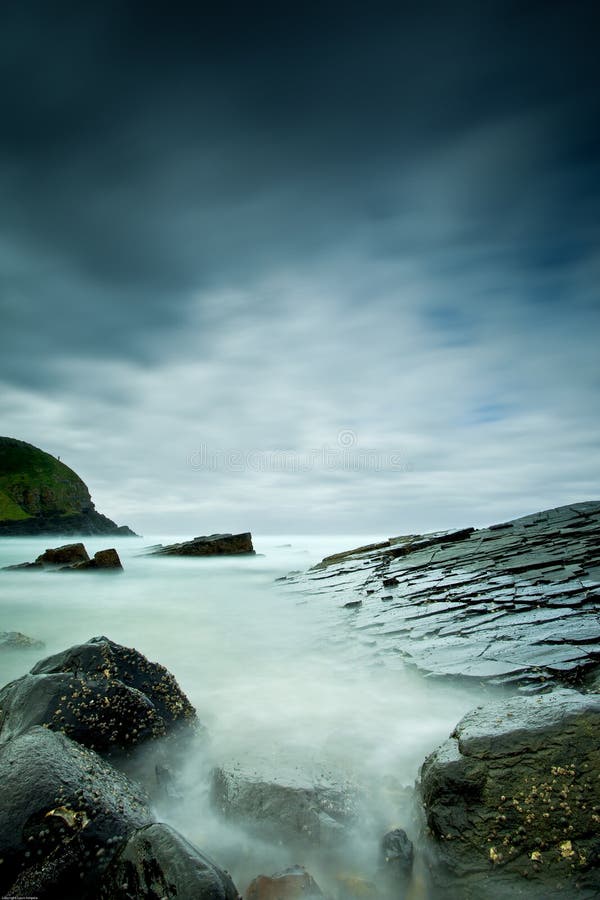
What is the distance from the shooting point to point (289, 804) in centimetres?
442

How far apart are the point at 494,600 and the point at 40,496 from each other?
9888 centimetres

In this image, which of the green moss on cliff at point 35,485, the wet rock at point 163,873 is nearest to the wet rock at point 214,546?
the wet rock at point 163,873

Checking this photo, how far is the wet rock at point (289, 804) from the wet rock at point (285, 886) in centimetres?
58

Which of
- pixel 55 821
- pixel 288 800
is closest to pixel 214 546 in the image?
pixel 288 800

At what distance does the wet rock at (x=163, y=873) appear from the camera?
2.97 metres

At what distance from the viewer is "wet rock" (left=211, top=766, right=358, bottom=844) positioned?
168 inches

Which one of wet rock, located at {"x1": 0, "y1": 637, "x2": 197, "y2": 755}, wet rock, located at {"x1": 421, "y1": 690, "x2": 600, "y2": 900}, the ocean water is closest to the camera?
wet rock, located at {"x1": 421, "y1": 690, "x2": 600, "y2": 900}

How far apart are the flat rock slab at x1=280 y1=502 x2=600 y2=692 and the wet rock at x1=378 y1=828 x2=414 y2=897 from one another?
381cm

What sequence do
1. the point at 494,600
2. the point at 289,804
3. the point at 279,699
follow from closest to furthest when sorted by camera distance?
the point at 289,804 → the point at 279,699 → the point at 494,600

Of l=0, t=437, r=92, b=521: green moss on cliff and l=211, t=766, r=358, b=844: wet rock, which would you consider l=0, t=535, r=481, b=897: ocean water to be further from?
l=0, t=437, r=92, b=521: green moss on cliff

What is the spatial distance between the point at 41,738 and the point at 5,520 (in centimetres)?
9770

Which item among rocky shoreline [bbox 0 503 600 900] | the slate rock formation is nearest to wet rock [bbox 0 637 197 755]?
rocky shoreline [bbox 0 503 600 900]

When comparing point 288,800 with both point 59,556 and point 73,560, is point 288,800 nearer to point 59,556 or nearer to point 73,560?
point 59,556

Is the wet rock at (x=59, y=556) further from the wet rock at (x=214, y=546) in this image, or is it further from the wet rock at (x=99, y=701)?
the wet rock at (x=99, y=701)
